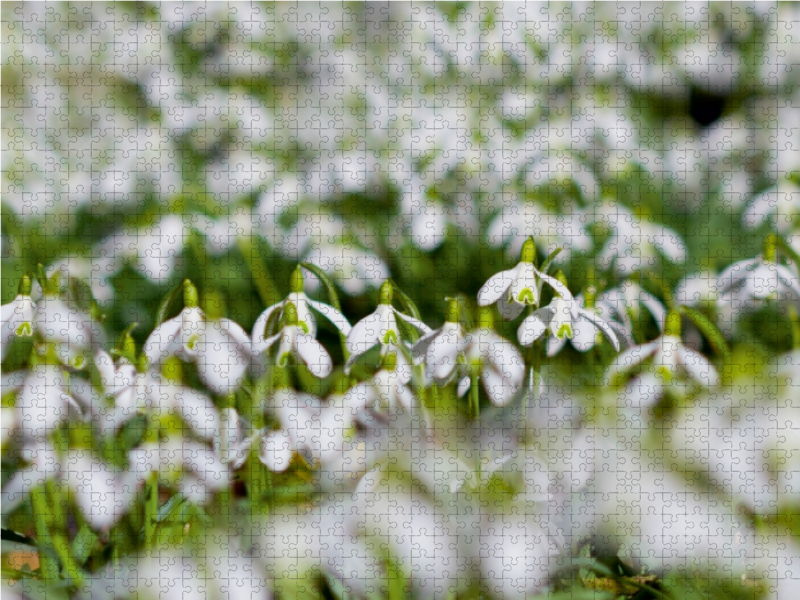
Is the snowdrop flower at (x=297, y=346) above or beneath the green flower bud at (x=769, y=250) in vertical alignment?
beneath

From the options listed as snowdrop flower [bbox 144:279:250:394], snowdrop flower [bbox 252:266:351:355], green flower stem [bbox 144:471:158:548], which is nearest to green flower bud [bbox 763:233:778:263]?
snowdrop flower [bbox 252:266:351:355]

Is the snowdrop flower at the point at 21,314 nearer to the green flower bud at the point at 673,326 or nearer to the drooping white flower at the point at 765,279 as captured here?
the green flower bud at the point at 673,326

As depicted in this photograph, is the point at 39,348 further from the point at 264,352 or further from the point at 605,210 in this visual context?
the point at 605,210

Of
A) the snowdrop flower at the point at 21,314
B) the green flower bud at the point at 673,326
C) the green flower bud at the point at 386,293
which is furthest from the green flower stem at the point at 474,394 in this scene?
the snowdrop flower at the point at 21,314

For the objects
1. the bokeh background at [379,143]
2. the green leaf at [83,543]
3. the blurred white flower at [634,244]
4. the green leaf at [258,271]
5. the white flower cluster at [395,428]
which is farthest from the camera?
the bokeh background at [379,143]

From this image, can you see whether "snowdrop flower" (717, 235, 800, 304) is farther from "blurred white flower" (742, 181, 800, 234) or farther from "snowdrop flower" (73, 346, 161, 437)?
"snowdrop flower" (73, 346, 161, 437)

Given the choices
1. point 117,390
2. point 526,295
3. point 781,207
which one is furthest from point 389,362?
point 781,207
